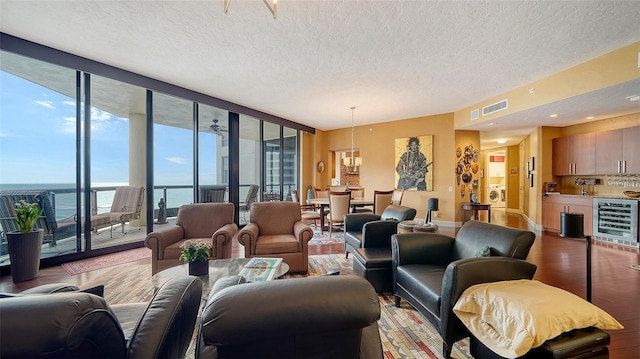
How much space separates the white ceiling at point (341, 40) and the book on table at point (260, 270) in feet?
8.59

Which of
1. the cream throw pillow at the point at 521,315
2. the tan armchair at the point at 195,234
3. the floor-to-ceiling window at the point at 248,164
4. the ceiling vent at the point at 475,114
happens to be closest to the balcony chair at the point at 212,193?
the floor-to-ceiling window at the point at 248,164

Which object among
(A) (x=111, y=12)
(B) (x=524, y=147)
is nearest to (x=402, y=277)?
(A) (x=111, y=12)

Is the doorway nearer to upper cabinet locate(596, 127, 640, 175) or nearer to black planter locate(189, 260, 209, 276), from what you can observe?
upper cabinet locate(596, 127, 640, 175)

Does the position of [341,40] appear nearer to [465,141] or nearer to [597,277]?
[597,277]

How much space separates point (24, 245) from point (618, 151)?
10.1 metres

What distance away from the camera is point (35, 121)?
3914 mm

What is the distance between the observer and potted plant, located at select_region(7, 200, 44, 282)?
318 centimetres

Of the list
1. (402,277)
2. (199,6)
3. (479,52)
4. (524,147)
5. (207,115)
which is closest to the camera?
(402,277)

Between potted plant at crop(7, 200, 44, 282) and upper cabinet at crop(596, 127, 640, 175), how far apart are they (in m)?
10.0

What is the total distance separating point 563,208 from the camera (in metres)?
6.14

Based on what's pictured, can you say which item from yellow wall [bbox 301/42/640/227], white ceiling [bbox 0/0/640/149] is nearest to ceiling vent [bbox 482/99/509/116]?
yellow wall [bbox 301/42/640/227]

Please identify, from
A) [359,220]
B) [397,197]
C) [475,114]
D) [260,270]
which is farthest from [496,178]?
[260,270]

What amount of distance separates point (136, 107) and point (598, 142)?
33.2 ft

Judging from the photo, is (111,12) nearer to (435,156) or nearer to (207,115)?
(207,115)
